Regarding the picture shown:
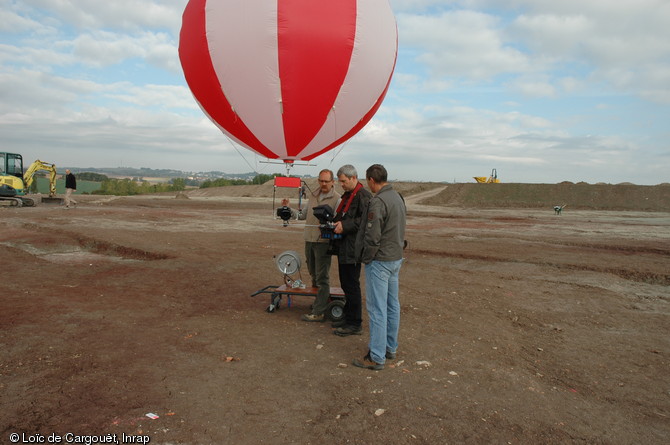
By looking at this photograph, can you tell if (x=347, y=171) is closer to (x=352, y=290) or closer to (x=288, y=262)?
(x=352, y=290)

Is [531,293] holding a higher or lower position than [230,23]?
lower

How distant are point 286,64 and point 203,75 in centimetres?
137

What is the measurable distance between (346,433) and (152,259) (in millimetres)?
9757

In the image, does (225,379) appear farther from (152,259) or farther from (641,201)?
(641,201)

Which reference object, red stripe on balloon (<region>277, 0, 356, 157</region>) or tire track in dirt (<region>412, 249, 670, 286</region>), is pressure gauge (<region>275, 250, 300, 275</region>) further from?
tire track in dirt (<region>412, 249, 670, 286</region>)

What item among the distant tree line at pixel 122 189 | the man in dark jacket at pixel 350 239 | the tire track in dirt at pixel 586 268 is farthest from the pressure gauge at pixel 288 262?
the distant tree line at pixel 122 189

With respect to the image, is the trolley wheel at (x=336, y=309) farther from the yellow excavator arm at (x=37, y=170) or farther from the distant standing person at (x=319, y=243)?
the yellow excavator arm at (x=37, y=170)

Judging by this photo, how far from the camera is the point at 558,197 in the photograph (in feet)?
160

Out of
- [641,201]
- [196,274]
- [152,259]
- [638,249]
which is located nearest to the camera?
[196,274]

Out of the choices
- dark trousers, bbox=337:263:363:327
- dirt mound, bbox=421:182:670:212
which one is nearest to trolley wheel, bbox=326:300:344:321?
dark trousers, bbox=337:263:363:327

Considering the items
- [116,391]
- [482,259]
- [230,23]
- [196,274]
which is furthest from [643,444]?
[482,259]

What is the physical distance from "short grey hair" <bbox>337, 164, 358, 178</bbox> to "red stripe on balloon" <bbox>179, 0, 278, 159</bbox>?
71.6 inches

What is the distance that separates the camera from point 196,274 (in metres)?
9.86

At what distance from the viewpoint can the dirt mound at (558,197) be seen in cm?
4525
